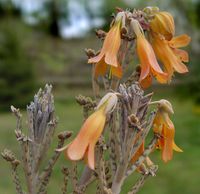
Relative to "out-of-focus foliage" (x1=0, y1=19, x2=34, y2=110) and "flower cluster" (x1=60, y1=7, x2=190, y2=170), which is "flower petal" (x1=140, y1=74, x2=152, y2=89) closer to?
"flower cluster" (x1=60, y1=7, x2=190, y2=170)

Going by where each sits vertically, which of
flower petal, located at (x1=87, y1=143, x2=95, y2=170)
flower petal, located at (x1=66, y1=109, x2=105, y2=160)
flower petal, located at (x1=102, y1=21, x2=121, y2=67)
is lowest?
flower petal, located at (x1=87, y1=143, x2=95, y2=170)

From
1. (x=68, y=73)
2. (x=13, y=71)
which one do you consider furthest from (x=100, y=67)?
(x=68, y=73)

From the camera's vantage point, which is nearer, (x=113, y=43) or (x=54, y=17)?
(x=113, y=43)

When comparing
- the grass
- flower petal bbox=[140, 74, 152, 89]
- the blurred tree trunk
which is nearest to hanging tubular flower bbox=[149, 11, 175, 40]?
flower petal bbox=[140, 74, 152, 89]

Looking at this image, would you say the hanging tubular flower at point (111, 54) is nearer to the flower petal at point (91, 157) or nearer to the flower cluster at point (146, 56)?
the flower cluster at point (146, 56)

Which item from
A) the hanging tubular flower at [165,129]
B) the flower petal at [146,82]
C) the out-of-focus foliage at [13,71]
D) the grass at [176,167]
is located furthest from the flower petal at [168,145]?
the out-of-focus foliage at [13,71]

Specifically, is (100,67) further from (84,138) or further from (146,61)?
(84,138)

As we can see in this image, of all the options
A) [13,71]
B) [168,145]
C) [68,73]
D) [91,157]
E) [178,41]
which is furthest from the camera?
[68,73]
